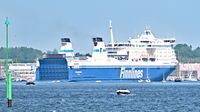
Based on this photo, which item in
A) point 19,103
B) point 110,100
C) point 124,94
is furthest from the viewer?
point 124,94

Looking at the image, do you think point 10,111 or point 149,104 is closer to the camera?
point 10,111

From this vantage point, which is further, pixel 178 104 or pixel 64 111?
pixel 178 104

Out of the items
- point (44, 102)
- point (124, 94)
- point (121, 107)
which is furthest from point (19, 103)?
point (124, 94)

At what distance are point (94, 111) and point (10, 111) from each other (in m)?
7.31

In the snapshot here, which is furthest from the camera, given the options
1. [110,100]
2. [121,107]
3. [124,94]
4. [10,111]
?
[124,94]

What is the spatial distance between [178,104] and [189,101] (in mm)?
7365

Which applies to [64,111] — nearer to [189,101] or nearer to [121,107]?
[121,107]

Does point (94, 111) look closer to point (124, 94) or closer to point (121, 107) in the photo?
point (121, 107)

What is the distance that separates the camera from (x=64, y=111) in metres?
92.4

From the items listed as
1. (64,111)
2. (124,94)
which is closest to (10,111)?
(64,111)

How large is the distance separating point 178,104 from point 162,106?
178 inches

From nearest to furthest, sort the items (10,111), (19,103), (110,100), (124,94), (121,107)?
(10,111) < (121,107) < (19,103) < (110,100) < (124,94)

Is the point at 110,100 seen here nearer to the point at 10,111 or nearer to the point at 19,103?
the point at 19,103

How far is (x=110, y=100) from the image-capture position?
113688 mm
